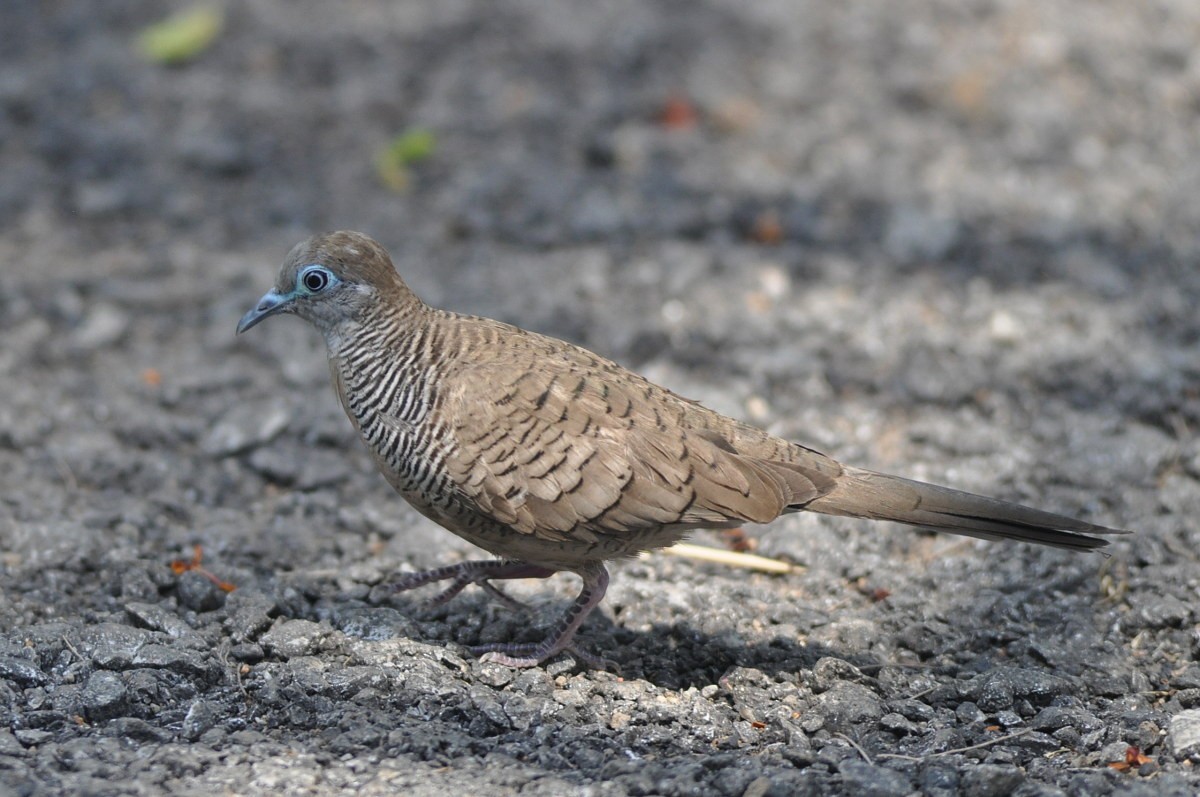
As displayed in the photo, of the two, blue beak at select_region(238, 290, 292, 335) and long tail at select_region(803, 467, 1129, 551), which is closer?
long tail at select_region(803, 467, 1129, 551)

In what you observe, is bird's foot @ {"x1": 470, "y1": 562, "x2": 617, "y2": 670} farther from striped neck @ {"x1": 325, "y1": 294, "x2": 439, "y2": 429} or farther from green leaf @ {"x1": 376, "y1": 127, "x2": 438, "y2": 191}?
green leaf @ {"x1": 376, "y1": 127, "x2": 438, "y2": 191}

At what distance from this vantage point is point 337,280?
431cm

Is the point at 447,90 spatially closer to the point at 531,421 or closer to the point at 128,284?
the point at 128,284

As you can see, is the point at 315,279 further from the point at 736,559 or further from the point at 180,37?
the point at 180,37

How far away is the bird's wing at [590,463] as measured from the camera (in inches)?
156

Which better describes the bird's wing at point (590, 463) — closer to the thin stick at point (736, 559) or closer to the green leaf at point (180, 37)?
the thin stick at point (736, 559)

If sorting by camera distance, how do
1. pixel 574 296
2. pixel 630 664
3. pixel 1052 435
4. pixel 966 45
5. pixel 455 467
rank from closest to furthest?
pixel 455 467, pixel 630 664, pixel 1052 435, pixel 574 296, pixel 966 45

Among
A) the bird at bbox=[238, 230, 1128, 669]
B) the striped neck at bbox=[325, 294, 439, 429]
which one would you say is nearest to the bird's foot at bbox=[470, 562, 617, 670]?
the bird at bbox=[238, 230, 1128, 669]

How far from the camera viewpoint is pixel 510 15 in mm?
8742

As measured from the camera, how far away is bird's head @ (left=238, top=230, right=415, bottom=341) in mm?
4297

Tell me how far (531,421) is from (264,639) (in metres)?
1.05

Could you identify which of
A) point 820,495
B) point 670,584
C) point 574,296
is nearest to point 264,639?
point 670,584

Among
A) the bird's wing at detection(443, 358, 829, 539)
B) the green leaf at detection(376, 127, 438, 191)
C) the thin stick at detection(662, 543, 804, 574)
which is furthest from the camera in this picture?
the green leaf at detection(376, 127, 438, 191)

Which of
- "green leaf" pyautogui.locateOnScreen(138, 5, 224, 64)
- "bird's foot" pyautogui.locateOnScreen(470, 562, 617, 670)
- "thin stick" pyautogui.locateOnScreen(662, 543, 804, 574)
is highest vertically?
"green leaf" pyautogui.locateOnScreen(138, 5, 224, 64)
